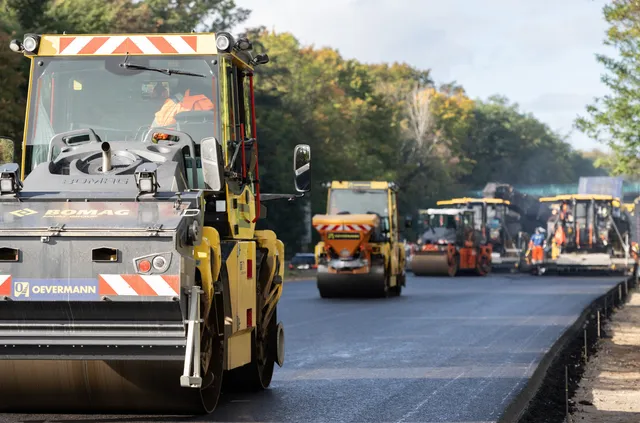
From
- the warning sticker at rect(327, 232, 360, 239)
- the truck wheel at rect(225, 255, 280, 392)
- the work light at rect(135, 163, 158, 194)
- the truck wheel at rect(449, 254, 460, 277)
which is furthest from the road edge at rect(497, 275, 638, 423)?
the truck wheel at rect(449, 254, 460, 277)

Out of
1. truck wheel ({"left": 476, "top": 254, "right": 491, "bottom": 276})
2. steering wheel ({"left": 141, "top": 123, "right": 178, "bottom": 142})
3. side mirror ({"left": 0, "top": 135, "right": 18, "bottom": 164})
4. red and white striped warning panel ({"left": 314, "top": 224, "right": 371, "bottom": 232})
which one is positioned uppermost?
steering wheel ({"left": 141, "top": 123, "right": 178, "bottom": 142})

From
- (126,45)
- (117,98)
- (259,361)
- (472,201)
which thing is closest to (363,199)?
(259,361)

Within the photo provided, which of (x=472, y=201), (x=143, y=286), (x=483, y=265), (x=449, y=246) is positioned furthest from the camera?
(x=472, y=201)

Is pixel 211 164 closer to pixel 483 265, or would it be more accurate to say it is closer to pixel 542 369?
pixel 542 369

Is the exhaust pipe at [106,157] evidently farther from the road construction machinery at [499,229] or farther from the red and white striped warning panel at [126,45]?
the road construction machinery at [499,229]

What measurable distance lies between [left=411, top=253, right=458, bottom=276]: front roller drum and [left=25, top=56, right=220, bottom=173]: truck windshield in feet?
116

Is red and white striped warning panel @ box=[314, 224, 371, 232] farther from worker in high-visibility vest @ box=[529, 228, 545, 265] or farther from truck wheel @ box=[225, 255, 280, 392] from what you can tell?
worker in high-visibility vest @ box=[529, 228, 545, 265]

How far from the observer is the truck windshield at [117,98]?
1009 centimetres

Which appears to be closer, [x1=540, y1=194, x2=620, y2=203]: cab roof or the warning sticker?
the warning sticker

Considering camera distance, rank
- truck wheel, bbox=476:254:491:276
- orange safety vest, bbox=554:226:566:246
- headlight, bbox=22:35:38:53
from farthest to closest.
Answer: truck wheel, bbox=476:254:491:276 < orange safety vest, bbox=554:226:566:246 < headlight, bbox=22:35:38:53

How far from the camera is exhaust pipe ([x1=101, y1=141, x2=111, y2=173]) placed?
916cm

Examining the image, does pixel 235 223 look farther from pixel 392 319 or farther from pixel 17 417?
pixel 392 319

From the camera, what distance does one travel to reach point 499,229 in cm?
5372

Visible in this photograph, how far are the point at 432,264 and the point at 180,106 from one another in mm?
35429
